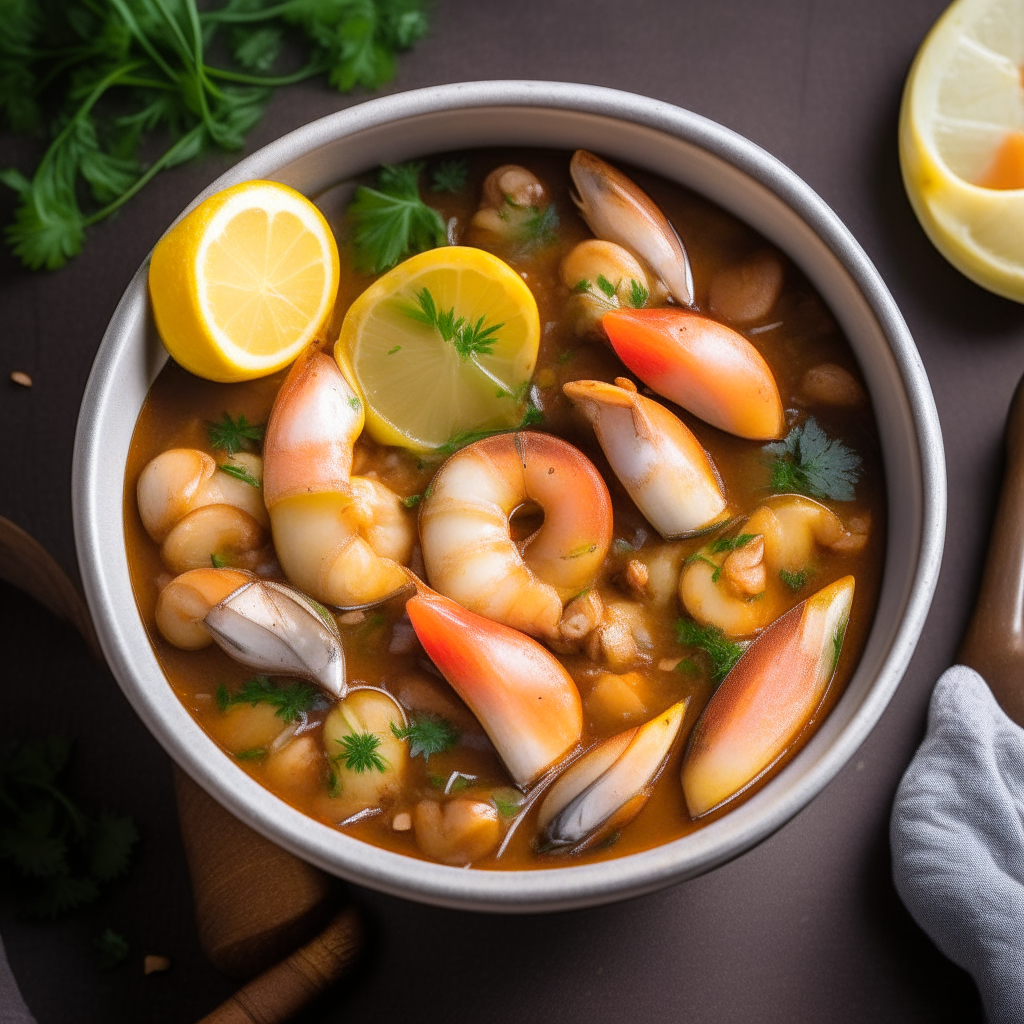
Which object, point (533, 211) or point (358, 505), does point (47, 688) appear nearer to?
point (358, 505)

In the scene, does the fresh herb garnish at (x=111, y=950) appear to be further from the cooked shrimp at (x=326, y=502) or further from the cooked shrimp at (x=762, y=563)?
the cooked shrimp at (x=762, y=563)

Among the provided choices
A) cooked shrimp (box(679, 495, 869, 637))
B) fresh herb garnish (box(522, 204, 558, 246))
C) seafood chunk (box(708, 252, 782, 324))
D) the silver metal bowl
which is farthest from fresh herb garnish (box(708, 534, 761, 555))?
fresh herb garnish (box(522, 204, 558, 246))

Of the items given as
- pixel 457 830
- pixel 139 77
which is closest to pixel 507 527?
pixel 457 830

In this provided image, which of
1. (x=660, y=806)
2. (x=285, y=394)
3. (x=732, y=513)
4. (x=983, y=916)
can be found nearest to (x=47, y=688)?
(x=285, y=394)

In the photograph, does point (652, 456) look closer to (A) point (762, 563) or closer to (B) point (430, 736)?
(A) point (762, 563)

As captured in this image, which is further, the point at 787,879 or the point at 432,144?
the point at 787,879

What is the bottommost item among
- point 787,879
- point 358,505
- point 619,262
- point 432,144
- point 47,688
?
point 787,879

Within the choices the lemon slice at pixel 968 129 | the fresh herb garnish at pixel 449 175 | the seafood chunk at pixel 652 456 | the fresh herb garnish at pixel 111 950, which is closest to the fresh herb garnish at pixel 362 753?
the seafood chunk at pixel 652 456
